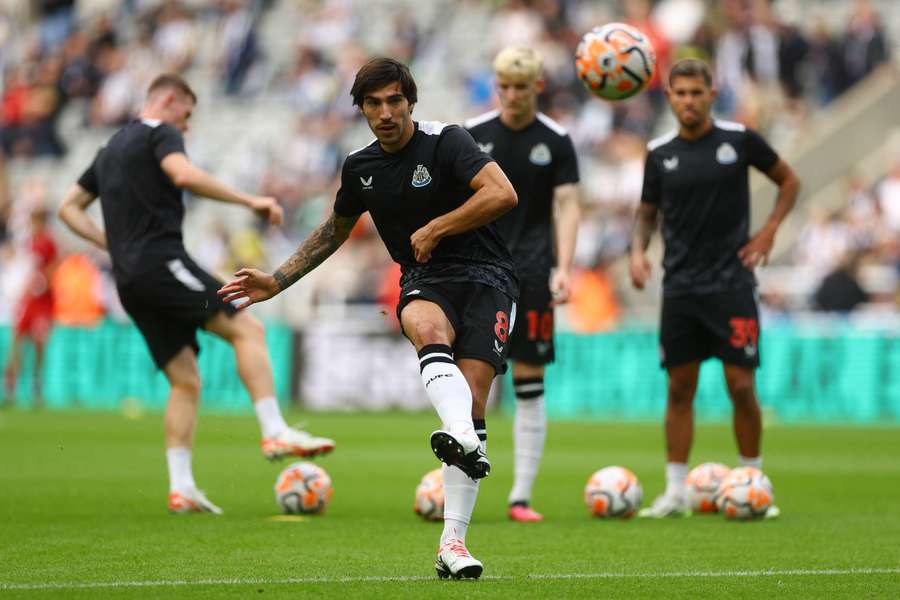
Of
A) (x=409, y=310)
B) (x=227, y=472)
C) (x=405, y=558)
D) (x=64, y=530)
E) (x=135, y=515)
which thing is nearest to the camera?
(x=409, y=310)

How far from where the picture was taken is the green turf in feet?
22.8

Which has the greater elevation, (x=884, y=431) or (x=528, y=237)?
(x=528, y=237)

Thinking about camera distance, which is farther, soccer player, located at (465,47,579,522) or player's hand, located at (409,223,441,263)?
soccer player, located at (465,47,579,522)

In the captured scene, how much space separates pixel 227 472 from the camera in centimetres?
1358

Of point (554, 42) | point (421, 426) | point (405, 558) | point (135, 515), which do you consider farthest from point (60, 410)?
point (405, 558)

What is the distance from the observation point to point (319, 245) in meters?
7.86

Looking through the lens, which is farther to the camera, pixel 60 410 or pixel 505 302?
pixel 60 410

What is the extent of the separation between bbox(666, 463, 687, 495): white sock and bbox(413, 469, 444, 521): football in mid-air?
167cm

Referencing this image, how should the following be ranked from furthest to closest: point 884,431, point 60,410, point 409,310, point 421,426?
1. point 60,410
2. point 421,426
3. point 884,431
4. point 409,310

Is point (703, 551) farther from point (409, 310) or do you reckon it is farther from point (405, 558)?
point (409, 310)

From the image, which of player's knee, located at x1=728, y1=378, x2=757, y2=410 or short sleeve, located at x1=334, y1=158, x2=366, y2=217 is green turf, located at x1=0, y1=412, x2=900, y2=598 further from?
short sleeve, located at x1=334, y1=158, x2=366, y2=217

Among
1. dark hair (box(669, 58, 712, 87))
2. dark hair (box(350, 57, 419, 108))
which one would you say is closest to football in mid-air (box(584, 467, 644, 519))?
dark hair (box(669, 58, 712, 87))

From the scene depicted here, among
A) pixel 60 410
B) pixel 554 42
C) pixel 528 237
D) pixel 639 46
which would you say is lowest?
pixel 60 410

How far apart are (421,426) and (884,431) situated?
565 centimetres
